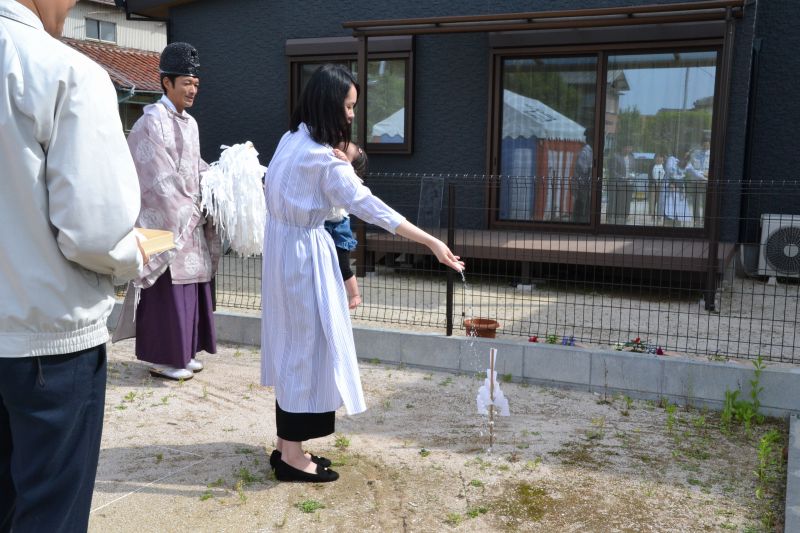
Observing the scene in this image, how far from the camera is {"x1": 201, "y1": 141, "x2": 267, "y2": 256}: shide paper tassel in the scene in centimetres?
523

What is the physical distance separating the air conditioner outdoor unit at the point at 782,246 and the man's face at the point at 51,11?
7.47m

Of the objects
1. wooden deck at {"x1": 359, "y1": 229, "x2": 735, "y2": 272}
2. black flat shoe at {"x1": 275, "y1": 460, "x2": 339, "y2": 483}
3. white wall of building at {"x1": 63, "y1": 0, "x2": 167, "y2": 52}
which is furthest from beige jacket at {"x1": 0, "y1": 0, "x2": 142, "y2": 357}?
white wall of building at {"x1": 63, "y1": 0, "x2": 167, "y2": 52}

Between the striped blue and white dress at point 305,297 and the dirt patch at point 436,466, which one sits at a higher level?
the striped blue and white dress at point 305,297

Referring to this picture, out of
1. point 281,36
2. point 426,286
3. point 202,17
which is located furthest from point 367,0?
point 426,286

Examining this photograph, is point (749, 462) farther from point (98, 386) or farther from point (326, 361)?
point (98, 386)

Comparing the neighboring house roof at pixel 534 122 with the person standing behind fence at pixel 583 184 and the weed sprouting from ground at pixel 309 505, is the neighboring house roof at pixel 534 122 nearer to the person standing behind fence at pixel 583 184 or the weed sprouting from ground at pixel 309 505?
the person standing behind fence at pixel 583 184

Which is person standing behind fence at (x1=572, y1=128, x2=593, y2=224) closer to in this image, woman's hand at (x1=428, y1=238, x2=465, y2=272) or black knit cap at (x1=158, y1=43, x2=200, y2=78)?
black knit cap at (x1=158, y1=43, x2=200, y2=78)

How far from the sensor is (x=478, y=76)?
956 cm

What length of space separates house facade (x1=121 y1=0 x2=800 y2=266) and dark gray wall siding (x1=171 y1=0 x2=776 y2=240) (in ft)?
0.07

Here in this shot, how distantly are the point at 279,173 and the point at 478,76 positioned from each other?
260 inches

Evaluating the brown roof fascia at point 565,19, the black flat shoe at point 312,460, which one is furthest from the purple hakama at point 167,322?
the brown roof fascia at point 565,19

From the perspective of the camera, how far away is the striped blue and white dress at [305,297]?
3391mm

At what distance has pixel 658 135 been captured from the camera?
8.91 meters

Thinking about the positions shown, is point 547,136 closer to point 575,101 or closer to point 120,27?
point 575,101
